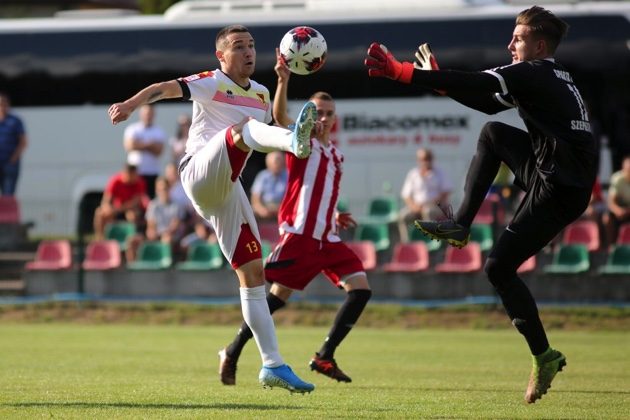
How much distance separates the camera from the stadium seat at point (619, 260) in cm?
1875

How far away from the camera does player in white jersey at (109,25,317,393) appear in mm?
8445

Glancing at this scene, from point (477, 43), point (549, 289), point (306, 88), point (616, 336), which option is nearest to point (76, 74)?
point (306, 88)

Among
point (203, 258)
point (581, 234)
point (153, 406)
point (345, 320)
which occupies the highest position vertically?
point (153, 406)

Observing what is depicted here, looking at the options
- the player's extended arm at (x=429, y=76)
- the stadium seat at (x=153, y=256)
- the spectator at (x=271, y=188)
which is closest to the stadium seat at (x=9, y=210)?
the stadium seat at (x=153, y=256)

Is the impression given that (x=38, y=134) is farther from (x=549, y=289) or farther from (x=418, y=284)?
(x=549, y=289)

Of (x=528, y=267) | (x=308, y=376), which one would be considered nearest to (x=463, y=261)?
(x=528, y=267)

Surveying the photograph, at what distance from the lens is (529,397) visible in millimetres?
8703

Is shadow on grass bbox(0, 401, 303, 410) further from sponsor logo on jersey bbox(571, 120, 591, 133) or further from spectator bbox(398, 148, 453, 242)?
spectator bbox(398, 148, 453, 242)

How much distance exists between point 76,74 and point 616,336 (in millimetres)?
13213

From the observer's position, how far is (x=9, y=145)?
23.7 m

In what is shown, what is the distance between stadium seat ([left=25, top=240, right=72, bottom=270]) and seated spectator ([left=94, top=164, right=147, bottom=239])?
74cm

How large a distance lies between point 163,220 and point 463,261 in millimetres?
4984

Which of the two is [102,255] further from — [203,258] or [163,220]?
[203,258]

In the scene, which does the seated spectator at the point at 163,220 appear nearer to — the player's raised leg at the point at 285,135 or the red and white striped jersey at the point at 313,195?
the red and white striped jersey at the point at 313,195
